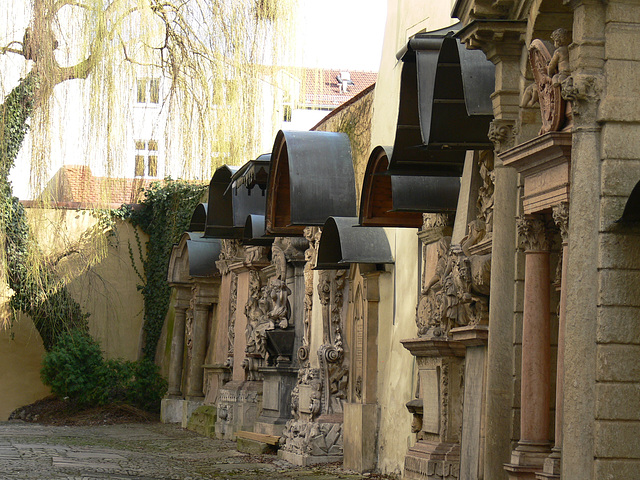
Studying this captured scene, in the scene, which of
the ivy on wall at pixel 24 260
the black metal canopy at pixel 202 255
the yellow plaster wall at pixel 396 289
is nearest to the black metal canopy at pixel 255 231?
Answer: the ivy on wall at pixel 24 260

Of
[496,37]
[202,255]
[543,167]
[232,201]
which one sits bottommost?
[543,167]

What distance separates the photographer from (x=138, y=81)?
14.4m

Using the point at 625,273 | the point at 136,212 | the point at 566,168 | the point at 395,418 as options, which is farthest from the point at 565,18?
the point at 136,212

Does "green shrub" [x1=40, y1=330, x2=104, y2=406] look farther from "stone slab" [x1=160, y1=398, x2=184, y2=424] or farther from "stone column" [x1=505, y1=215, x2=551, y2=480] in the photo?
"stone column" [x1=505, y1=215, x2=551, y2=480]

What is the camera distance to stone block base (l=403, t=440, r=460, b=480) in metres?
8.62

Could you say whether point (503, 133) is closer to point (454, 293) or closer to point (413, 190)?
point (454, 293)

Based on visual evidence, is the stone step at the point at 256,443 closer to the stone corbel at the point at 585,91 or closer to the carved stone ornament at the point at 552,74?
the carved stone ornament at the point at 552,74

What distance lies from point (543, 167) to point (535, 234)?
18.1 inches

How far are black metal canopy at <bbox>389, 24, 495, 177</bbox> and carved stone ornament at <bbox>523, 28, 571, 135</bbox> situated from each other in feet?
2.65

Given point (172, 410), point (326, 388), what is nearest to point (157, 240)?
point (172, 410)

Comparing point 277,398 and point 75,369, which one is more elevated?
point 277,398

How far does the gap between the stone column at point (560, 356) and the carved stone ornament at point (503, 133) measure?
100 cm

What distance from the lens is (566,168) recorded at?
605 centimetres

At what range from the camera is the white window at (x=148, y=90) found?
47.5ft
